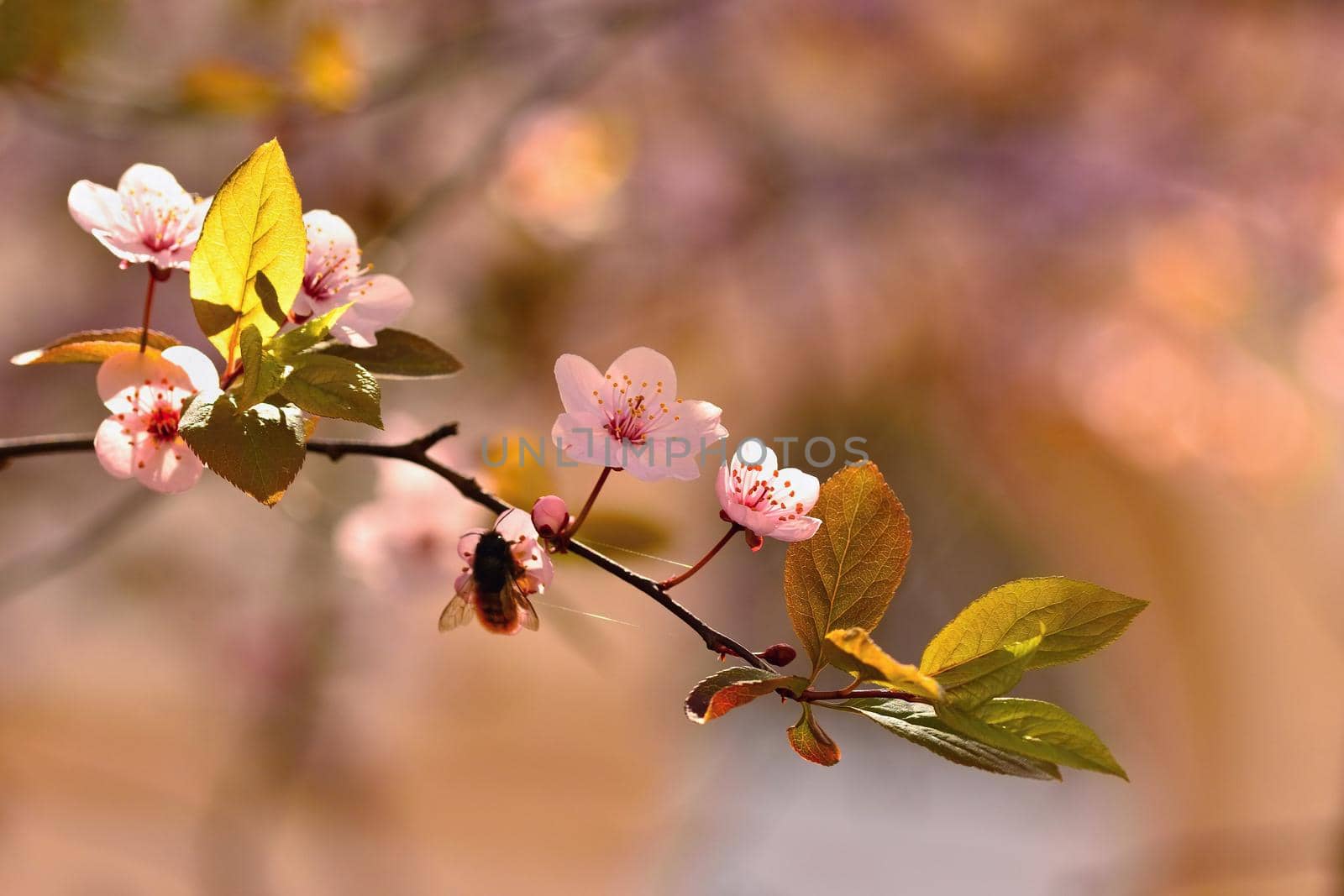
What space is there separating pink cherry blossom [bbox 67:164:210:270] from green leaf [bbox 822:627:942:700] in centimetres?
20

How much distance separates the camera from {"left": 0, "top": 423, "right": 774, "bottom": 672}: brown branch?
9.7 inches

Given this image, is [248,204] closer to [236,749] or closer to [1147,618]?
[236,749]

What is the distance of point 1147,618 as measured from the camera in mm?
2242

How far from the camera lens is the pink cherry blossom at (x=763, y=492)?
261mm

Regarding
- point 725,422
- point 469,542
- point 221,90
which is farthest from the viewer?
point 725,422

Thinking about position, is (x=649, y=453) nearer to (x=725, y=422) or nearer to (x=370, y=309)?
(x=370, y=309)

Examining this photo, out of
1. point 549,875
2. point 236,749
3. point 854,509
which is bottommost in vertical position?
point 549,875

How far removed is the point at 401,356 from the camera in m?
0.28

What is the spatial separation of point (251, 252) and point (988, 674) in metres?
0.20

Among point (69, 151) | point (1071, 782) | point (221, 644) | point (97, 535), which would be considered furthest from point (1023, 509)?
point (97, 535)


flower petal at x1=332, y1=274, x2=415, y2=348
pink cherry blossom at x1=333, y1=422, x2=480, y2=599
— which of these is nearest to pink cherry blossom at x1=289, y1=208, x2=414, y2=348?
flower petal at x1=332, y1=274, x2=415, y2=348

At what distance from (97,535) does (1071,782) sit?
2173 millimetres

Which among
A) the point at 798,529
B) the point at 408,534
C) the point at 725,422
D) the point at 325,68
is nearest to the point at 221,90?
the point at 325,68

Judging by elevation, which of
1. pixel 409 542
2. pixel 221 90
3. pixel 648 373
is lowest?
pixel 409 542
